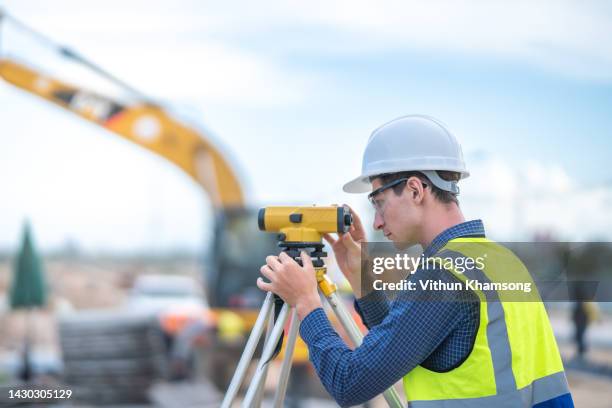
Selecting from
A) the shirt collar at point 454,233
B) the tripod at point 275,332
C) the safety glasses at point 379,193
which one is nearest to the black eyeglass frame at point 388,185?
the safety glasses at point 379,193

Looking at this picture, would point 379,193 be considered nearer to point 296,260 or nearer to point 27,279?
point 296,260

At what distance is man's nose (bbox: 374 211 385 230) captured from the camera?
190 centimetres

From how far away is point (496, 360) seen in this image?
5.48 ft

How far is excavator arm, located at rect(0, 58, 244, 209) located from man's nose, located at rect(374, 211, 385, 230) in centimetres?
730

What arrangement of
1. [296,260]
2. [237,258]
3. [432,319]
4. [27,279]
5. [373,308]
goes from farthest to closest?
[237,258] < [27,279] < [373,308] < [296,260] < [432,319]

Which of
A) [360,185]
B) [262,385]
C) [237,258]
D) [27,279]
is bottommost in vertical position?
[262,385]

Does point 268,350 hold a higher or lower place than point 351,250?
lower

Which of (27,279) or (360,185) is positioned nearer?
(360,185)

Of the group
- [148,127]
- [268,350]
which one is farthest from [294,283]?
[148,127]

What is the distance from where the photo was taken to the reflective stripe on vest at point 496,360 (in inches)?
65.8

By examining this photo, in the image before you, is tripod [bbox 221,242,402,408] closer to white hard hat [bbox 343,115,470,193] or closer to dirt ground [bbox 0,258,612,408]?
white hard hat [bbox 343,115,470,193]

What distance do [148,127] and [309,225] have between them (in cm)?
772

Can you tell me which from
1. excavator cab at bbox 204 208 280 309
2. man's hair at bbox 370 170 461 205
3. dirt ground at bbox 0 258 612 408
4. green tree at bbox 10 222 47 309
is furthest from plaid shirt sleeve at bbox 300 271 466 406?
green tree at bbox 10 222 47 309

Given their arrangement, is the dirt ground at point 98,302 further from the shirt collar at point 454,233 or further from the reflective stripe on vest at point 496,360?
the shirt collar at point 454,233
